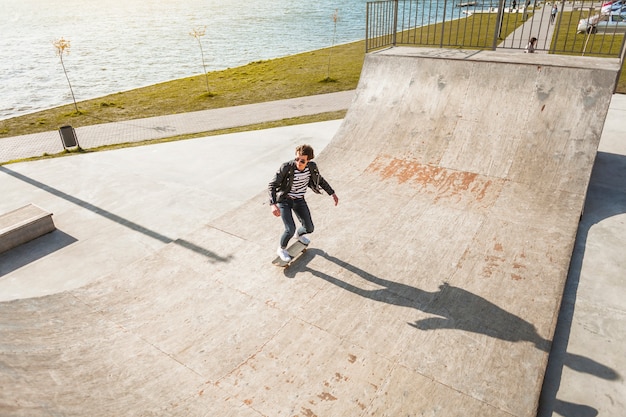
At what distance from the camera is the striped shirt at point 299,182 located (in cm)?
547

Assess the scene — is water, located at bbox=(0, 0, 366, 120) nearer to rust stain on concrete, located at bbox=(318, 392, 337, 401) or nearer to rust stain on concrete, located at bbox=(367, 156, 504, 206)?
rust stain on concrete, located at bbox=(367, 156, 504, 206)

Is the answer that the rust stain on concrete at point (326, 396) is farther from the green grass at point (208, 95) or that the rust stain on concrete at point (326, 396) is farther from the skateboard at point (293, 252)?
the green grass at point (208, 95)

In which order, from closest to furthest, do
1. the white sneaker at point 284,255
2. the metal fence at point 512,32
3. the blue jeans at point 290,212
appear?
1. the blue jeans at point 290,212
2. the white sneaker at point 284,255
3. the metal fence at point 512,32

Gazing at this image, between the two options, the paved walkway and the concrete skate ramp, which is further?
the paved walkway

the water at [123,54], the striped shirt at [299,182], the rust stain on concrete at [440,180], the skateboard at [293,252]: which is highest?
the striped shirt at [299,182]

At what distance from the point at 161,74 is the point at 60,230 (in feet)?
91.2

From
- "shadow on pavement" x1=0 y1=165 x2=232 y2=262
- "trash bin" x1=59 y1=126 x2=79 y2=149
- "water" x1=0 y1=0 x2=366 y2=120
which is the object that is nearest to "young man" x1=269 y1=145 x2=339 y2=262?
"shadow on pavement" x1=0 y1=165 x2=232 y2=262

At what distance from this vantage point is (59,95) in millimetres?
26156

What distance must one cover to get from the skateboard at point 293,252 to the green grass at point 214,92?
9601 millimetres

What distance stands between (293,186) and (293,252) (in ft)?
3.52

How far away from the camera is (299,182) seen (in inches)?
217

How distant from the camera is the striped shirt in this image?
547 centimetres

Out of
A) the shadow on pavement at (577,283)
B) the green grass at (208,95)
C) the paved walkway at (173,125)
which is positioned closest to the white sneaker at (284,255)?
the shadow on pavement at (577,283)

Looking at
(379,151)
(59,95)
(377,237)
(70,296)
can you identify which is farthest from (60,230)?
(59,95)
